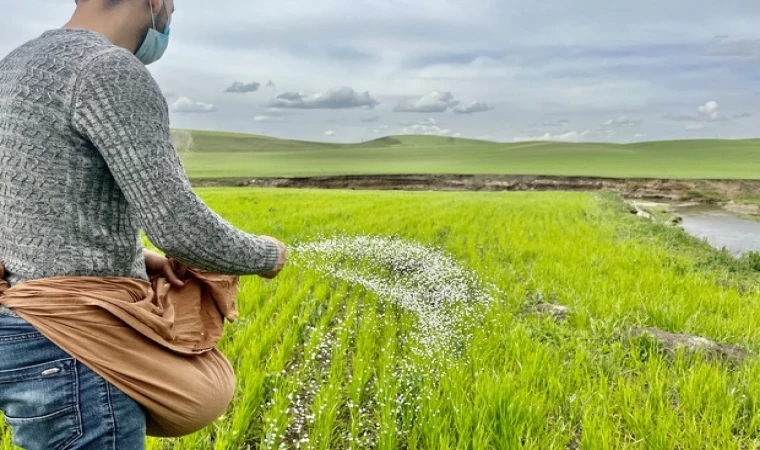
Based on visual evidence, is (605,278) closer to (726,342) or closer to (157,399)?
(726,342)

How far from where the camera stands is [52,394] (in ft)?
3.89

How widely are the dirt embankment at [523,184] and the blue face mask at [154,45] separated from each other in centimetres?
3467

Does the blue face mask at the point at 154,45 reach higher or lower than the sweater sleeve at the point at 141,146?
higher

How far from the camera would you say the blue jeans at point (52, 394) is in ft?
A: 3.90

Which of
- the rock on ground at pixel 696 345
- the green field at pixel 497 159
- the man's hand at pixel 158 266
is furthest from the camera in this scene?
the green field at pixel 497 159

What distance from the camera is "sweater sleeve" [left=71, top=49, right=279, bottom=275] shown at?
3.69ft

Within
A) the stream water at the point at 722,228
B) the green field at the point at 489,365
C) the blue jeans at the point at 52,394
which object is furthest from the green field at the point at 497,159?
the blue jeans at the point at 52,394

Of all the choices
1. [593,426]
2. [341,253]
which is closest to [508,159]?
[341,253]

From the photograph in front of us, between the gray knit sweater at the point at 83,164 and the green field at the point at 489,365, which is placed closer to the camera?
the gray knit sweater at the point at 83,164

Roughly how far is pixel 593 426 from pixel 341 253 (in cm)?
504

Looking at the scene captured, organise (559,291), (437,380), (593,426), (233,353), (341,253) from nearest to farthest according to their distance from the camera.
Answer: (593,426) → (437,380) → (233,353) → (559,291) → (341,253)

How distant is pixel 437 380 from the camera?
3.13 metres

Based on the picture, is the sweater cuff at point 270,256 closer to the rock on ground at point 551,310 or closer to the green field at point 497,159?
the rock on ground at point 551,310

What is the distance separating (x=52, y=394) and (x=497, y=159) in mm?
66337
